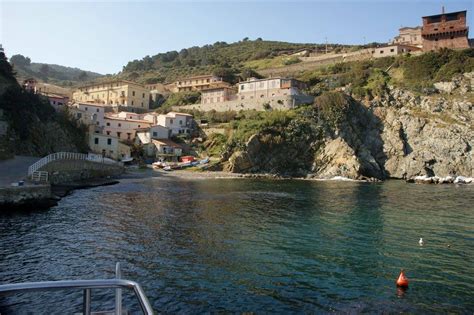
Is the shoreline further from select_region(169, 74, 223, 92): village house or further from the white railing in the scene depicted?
select_region(169, 74, 223, 92): village house

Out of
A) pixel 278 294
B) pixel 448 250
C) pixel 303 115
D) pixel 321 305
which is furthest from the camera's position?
pixel 303 115

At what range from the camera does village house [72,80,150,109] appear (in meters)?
109

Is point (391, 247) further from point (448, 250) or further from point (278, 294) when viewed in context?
point (278, 294)

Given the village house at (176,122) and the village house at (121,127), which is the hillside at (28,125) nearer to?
the village house at (121,127)

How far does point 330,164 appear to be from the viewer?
73500 mm

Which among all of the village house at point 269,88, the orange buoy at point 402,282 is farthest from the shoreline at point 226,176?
the orange buoy at point 402,282

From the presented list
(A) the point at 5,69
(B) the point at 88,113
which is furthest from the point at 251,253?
(B) the point at 88,113

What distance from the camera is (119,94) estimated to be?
109312mm

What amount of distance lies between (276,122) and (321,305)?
65.4m

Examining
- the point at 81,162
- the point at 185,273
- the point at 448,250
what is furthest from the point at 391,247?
the point at 81,162

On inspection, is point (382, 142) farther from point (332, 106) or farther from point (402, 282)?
point (402, 282)

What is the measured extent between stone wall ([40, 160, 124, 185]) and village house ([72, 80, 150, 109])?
170 feet

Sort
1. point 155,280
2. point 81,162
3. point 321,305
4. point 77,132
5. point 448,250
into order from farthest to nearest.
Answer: point 77,132 < point 81,162 < point 448,250 < point 155,280 < point 321,305

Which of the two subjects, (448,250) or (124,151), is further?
(124,151)
